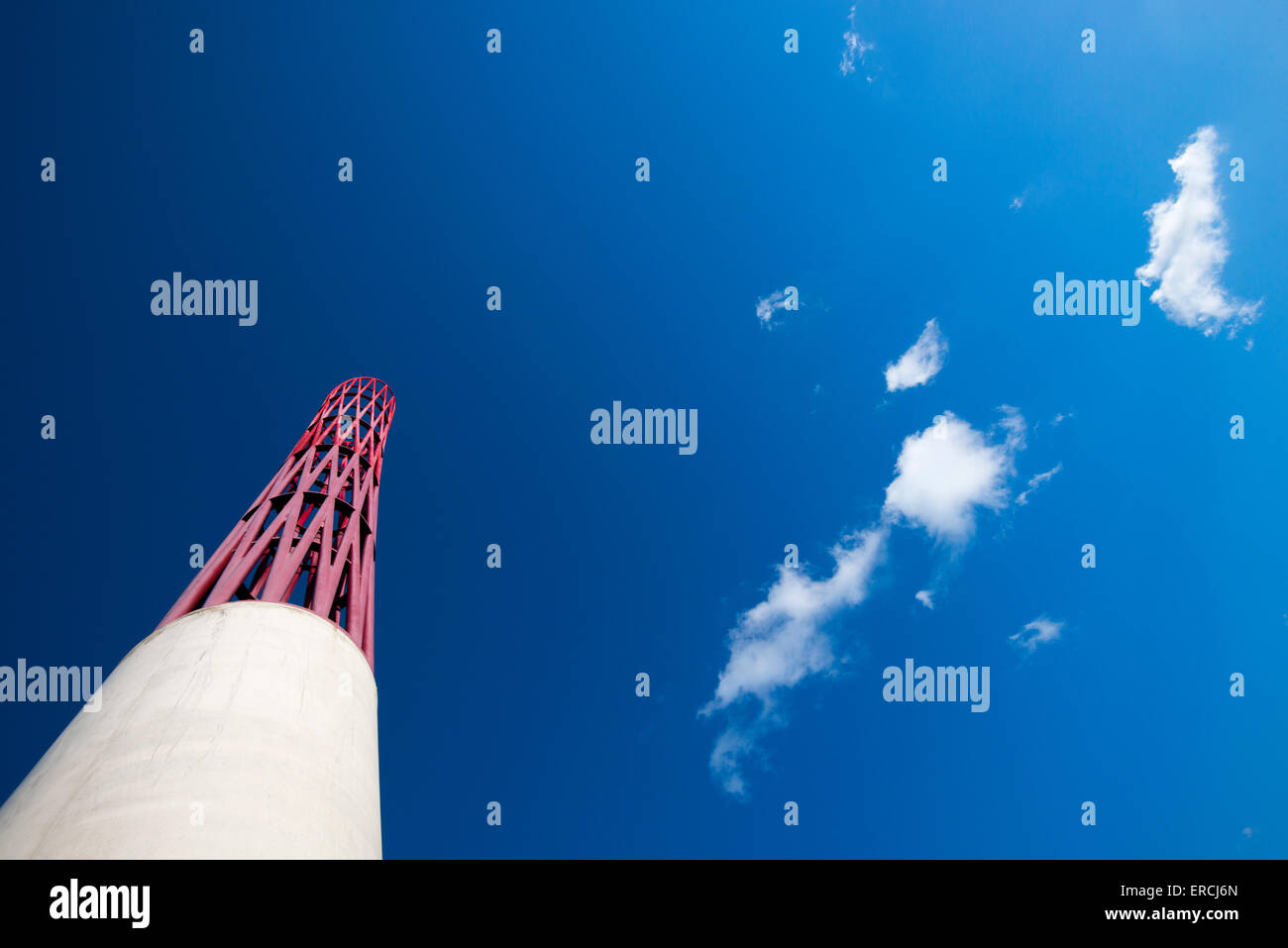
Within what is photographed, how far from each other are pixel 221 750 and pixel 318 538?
816cm

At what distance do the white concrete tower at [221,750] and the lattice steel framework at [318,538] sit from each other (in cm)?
10

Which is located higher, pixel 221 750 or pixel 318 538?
pixel 318 538

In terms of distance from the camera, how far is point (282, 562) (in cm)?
1220

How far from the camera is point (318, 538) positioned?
1497 cm

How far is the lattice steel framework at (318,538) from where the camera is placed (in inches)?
467

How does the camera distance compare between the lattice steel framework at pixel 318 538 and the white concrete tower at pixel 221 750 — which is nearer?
the white concrete tower at pixel 221 750

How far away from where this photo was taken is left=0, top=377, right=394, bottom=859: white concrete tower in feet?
21.4

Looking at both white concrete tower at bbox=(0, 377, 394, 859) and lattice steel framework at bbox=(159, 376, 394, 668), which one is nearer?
white concrete tower at bbox=(0, 377, 394, 859)

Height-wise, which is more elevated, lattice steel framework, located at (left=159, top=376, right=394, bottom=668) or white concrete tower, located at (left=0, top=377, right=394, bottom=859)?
lattice steel framework, located at (left=159, top=376, right=394, bottom=668)

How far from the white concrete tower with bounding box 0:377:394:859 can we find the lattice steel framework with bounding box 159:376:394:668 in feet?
0.34

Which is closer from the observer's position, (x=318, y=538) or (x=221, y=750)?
(x=221, y=750)
